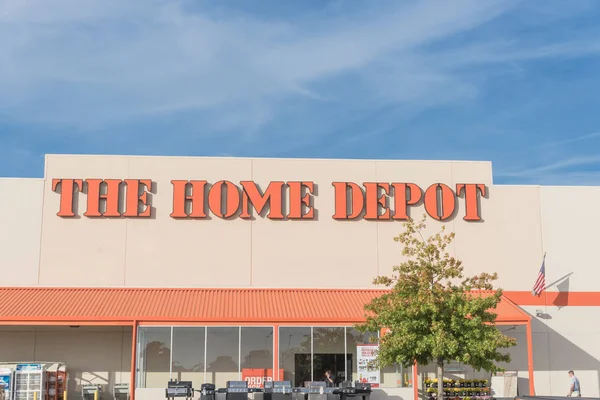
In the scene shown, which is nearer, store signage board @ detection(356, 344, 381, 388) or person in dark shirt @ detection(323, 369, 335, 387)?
person in dark shirt @ detection(323, 369, 335, 387)

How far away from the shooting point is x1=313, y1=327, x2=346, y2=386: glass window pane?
1203 inches

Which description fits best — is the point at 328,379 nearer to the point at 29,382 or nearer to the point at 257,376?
the point at 257,376

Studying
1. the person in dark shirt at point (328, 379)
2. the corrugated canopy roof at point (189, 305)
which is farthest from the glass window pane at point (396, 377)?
the corrugated canopy roof at point (189, 305)

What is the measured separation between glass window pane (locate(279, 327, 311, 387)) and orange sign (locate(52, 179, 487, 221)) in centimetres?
557

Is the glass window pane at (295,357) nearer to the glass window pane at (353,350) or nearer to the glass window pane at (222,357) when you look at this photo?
the glass window pane at (353,350)

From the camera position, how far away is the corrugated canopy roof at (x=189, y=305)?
96.1ft

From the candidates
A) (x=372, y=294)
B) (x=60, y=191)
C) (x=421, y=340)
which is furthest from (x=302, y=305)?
(x=60, y=191)

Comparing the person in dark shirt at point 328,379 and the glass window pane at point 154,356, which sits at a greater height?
the glass window pane at point 154,356

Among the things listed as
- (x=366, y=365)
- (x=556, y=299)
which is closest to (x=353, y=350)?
(x=366, y=365)

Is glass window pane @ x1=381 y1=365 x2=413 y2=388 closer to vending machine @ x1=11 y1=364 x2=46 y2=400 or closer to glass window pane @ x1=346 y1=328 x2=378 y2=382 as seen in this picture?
glass window pane @ x1=346 y1=328 x2=378 y2=382

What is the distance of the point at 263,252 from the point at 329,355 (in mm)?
5423

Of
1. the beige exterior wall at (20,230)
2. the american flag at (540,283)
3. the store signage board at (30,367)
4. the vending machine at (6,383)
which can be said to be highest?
the beige exterior wall at (20,230)

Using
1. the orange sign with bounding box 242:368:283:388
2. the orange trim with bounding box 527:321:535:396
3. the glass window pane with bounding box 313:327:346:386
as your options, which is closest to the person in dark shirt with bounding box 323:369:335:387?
the glass window pane with bounding box 313:327:346:386

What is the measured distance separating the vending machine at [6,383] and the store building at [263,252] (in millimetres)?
2218
